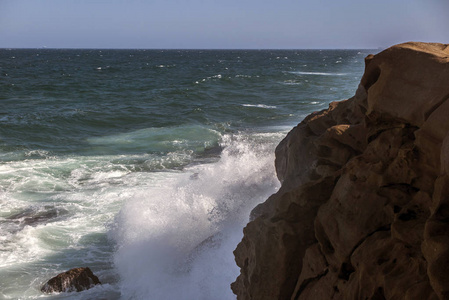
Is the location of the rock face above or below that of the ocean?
above

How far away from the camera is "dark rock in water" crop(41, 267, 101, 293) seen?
722 centimetres

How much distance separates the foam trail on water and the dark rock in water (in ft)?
1.83

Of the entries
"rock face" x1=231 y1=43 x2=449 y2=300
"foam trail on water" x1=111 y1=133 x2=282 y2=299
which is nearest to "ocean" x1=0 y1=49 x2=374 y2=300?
"foam trail on water" x1=111 y1=133 x2=282 y2=299

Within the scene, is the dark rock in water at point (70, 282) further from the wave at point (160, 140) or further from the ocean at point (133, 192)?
the wave at point (160, 140)

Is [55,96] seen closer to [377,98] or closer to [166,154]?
[166,154]

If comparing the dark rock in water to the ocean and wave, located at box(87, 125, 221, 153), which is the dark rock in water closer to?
the ocean

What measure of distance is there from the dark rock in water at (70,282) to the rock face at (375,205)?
11.2 feet

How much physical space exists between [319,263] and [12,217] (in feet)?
26.5

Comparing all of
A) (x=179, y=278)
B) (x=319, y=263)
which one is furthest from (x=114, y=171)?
(x=319, y=263)

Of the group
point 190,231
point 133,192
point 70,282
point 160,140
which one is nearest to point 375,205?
point 70,282

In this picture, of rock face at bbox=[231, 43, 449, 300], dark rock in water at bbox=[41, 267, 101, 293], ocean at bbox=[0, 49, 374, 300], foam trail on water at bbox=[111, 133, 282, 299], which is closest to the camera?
rock face at bbox=[231, 43, 449, 300]

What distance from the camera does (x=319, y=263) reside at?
4035 mm

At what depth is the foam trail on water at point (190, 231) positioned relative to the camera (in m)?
6.94

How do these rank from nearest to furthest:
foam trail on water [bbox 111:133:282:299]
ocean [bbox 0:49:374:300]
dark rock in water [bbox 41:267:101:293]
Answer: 1. foam trail on water [bbox 111:133:282:299]
2. dark rock in water [bbox 41:267:101:293]
3. ocean [bbox 0:49:374:300]
